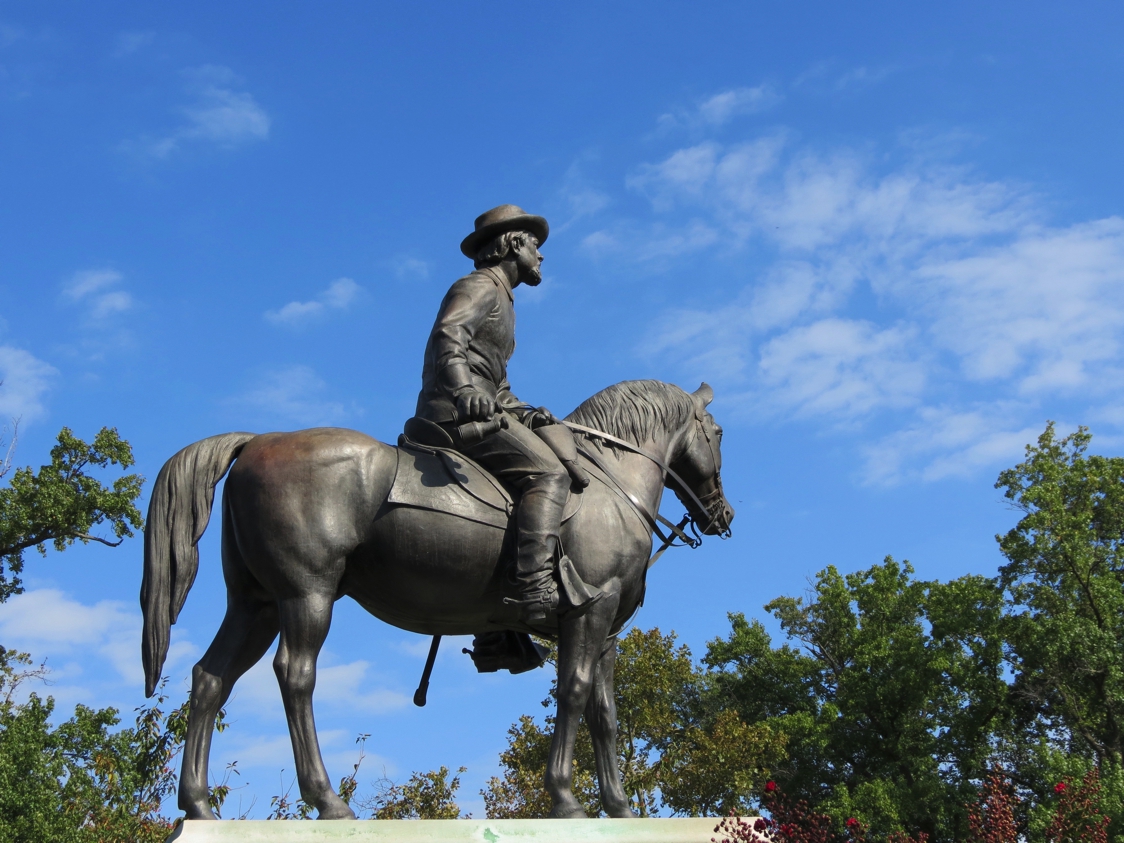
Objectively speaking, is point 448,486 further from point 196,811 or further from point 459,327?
point 196,811

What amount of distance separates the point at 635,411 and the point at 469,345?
1110 mm

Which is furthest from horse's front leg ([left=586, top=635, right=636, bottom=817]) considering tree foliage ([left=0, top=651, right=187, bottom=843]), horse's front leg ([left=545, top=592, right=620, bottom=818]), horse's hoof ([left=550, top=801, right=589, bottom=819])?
tree foliage ([left=0, top=651, right=187, bottom=843])

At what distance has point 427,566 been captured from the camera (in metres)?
5.82

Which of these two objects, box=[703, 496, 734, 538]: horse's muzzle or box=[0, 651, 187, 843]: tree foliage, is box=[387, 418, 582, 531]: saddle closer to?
box=[703, 496, 734, 538]: horse's muzzle

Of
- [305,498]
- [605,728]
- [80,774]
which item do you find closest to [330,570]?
[305,498]

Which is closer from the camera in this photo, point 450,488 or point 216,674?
point 216,674

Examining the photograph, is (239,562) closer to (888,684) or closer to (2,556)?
(2,556)

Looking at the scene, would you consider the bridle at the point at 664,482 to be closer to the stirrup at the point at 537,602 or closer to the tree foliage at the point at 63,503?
the stirrup at the point at 537,602

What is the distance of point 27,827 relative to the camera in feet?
60.9

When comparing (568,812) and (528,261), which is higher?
(528,261)

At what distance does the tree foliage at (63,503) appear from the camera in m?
20.5

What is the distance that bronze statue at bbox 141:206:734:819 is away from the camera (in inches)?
220

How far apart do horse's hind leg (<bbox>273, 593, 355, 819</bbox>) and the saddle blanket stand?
27.5 inches

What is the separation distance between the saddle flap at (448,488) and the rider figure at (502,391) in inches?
3.9
